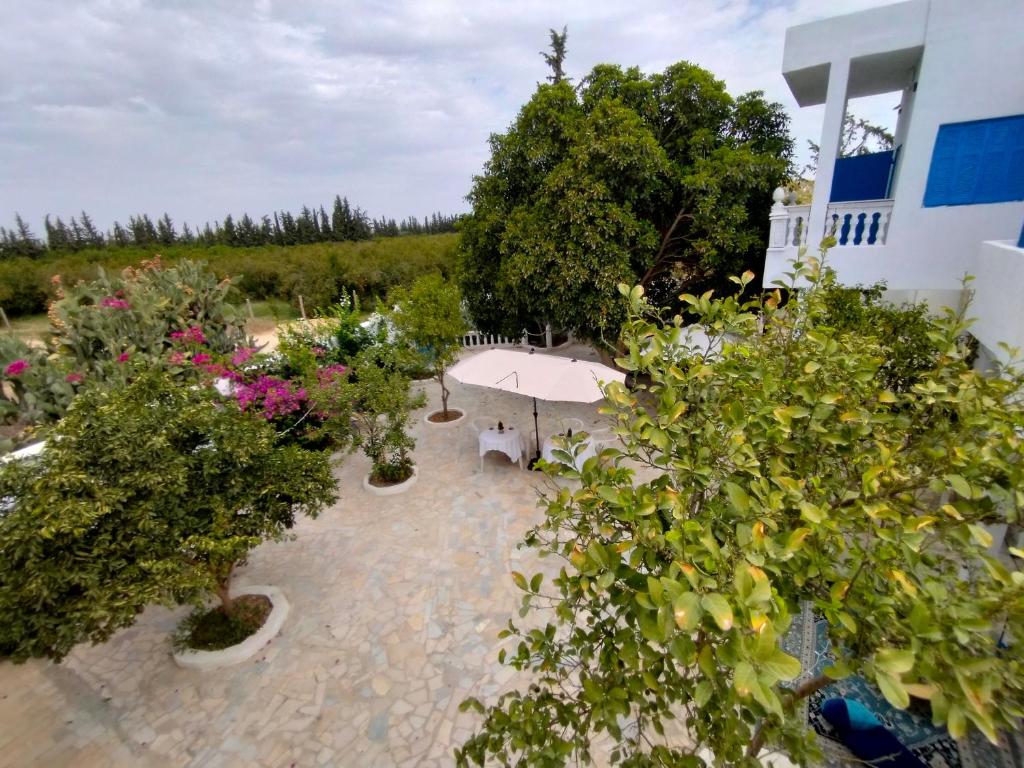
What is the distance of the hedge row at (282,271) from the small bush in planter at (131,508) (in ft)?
63.7

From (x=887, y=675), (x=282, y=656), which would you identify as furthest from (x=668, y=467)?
(x=282, y=656)

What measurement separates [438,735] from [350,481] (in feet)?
14.3

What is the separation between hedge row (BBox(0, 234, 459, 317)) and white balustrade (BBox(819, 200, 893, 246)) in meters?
18.9

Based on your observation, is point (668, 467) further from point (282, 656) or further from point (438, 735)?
point (282, 656)

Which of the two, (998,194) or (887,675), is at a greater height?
(998,194)

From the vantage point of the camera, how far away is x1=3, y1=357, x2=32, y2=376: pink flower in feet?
21.3

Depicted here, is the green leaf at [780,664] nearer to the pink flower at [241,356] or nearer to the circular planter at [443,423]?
the circular planter at [443,423]

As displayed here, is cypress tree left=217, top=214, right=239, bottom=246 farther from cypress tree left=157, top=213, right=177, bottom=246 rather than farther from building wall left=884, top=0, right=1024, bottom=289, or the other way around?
building wall left=884, top=0, right=1024, bottom=289

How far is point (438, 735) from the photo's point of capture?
11.9 ft

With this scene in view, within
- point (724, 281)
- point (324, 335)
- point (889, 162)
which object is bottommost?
point (324, 335)

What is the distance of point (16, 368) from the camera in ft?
21.5

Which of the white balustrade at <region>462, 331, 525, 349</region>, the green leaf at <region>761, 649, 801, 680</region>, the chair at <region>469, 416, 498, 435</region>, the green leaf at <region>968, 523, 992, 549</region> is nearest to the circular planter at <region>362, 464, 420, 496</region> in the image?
the chair at <region>469, 416, 498, 435</region>

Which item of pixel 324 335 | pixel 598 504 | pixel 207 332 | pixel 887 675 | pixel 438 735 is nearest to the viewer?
pixel 887 675

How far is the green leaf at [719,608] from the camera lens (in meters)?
0.96
